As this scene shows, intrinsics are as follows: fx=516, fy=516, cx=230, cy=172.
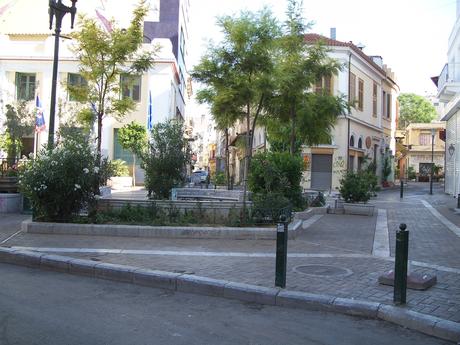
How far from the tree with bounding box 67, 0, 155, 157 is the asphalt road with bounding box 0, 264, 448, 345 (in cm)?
809

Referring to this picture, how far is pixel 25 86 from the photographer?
33.7 m

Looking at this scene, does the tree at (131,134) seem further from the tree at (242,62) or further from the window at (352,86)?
the tree at (242,62)

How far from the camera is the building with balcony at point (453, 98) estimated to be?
2759 centimetres

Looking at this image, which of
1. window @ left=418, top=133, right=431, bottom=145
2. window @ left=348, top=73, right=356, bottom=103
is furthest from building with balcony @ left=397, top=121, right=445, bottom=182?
window @ left=348, top=73, right=356, bottom=103

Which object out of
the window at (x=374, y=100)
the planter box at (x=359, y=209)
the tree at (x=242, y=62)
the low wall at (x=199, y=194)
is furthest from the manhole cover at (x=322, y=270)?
the window at (x=374, y=100)

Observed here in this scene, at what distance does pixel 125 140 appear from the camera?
101 feet

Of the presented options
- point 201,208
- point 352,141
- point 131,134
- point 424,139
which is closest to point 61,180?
point 201,208

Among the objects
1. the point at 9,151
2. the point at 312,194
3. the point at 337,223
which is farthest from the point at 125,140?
the point at 337,223

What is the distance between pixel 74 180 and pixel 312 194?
987 centimetres

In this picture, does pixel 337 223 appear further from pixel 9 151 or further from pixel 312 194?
pixel 9 151

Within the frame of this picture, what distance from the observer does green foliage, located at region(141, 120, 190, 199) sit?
15.5 metres

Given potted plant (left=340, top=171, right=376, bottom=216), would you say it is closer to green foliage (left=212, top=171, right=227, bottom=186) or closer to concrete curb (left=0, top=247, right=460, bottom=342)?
green foliage (left=212, top=171, right=227, bottom=186)

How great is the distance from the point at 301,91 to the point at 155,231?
8.39 metres

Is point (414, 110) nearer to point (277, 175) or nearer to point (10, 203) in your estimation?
point (277, 175)
